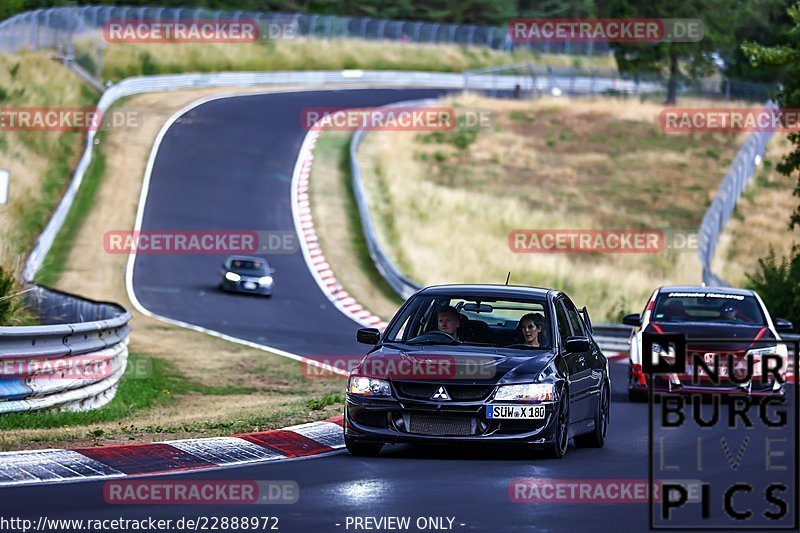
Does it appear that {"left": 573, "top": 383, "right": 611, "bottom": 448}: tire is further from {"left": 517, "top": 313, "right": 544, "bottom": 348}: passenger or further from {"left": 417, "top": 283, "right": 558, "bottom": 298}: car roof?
{"left": 417, "top": 283, "right": 558, "bottom": 298}: car roof

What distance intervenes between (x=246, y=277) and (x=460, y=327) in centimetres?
2463

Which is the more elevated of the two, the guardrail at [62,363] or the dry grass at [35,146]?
the dry grass at [35,146]

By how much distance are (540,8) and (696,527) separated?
109283 millimetres

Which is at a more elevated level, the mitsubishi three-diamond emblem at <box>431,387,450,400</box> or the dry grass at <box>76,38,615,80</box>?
the dry grass at <box>76,38,615,80</box>

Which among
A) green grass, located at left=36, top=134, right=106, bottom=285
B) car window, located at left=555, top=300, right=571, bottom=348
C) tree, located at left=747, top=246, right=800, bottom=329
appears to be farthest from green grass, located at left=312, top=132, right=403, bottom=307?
car window, located at left=555, top=300, right=571, bottom=348

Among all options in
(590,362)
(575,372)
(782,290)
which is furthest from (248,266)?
(575,372)

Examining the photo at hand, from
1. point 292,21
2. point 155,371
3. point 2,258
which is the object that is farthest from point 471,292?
point 292,21

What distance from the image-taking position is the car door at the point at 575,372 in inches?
515

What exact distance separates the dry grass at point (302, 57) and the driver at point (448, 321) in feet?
166

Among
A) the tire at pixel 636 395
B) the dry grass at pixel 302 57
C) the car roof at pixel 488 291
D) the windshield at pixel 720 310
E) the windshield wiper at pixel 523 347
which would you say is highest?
the dry grass at pixel 302 57

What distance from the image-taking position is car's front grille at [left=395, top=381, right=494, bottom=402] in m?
12.1

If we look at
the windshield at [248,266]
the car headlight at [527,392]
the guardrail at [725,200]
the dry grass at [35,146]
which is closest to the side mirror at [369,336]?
the car headlight at [527,392]

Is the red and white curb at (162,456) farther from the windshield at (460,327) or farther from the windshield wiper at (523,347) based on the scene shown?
the windshield wiper at (523,347)

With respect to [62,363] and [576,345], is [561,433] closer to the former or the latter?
[576,345]
